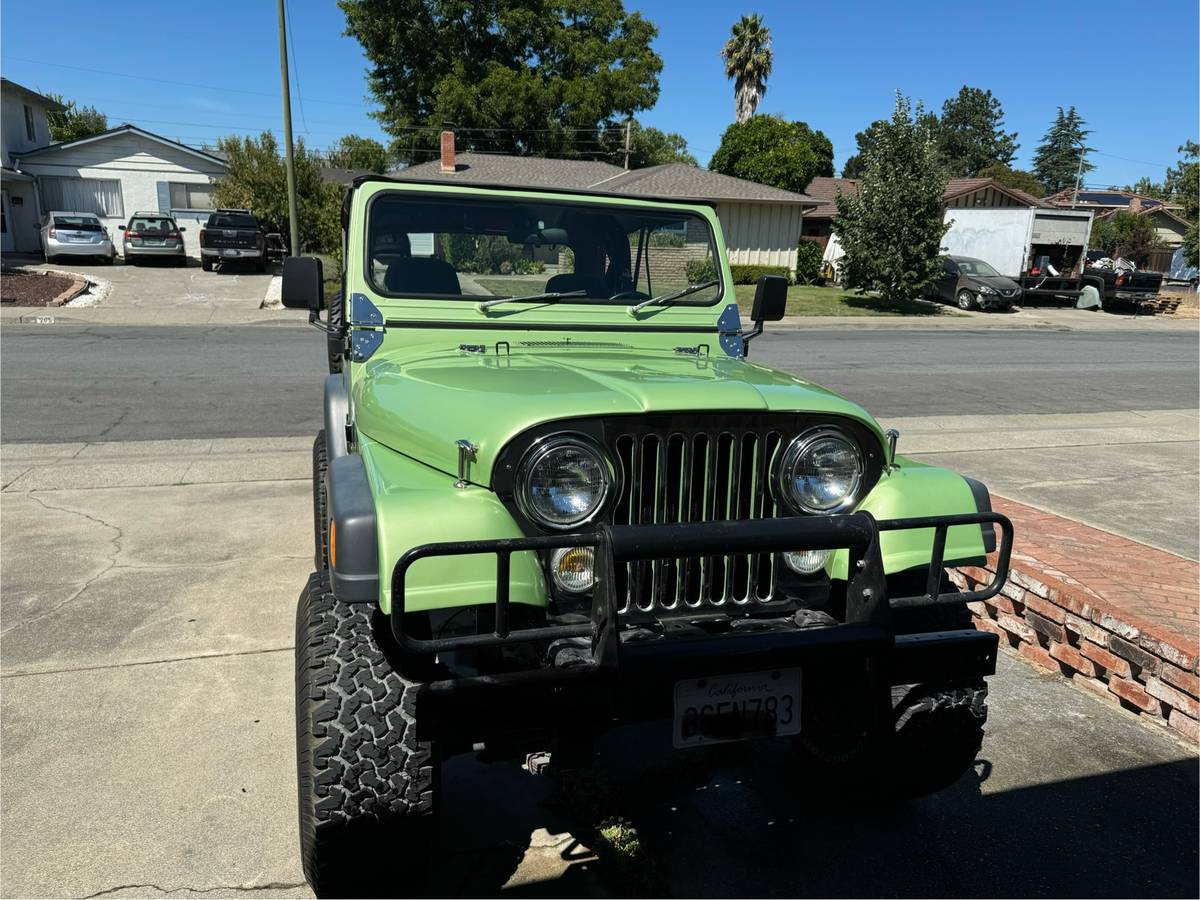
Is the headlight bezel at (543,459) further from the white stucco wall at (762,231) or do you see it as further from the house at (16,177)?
the house at (16,177)

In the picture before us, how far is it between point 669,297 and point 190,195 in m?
31.5

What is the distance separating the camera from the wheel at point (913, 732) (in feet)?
8.28

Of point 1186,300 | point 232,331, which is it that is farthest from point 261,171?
point 1186,300

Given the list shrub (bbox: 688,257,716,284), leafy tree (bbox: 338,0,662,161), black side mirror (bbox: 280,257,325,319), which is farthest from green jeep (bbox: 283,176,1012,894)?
leafy tree (bbox: 338,0,662,161)

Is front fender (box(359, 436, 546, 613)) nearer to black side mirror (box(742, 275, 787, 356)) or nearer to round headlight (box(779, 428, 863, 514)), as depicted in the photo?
round headlight (box(779, 428, 863, 514))

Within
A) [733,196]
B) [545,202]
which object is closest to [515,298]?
[545,202]

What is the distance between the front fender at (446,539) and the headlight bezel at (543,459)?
58 millimetres

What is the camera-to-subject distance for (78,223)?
24797 millimetres

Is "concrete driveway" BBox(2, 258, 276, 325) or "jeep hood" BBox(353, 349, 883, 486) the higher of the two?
"jeep hood" BBox(353, 349, 883, 486)

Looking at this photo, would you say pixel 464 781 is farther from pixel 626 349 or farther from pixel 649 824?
pixel 626 349

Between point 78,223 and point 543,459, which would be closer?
point 543,459

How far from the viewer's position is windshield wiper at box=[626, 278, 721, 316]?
3.75 metres

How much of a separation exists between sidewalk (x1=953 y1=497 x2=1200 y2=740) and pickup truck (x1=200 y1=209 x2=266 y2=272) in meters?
23.2

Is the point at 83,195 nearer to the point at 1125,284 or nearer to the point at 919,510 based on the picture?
the point at 1125,284
